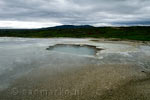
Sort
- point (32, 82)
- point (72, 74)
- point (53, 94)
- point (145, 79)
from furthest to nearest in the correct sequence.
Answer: point (72, 74)
point (145, 79)
point (32, 82)
point (53, 94)

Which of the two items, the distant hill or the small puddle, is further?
the distant hill

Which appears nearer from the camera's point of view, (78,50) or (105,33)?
(78,50)

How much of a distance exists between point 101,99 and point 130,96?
1.64 meters

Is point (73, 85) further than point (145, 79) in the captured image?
No

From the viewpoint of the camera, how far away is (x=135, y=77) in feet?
32.4

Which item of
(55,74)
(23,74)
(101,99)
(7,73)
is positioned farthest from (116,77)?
(7,73)

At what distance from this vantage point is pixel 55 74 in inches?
416

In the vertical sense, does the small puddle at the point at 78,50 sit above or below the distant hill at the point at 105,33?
below

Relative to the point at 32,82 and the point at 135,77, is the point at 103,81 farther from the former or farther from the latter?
the point at 32,82

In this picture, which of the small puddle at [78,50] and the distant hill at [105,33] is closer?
the small puddle at [78,50]

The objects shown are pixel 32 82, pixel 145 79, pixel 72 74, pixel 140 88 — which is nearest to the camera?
pixel 140 88

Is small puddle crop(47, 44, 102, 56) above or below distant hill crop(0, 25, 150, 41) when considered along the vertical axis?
below

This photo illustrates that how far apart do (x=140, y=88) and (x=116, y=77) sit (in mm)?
2018

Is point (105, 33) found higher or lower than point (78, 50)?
higher
